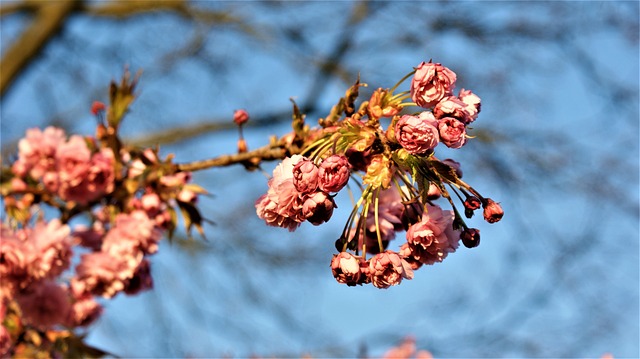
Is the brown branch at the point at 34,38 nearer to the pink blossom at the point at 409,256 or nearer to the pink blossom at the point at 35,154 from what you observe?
the pink blossom at the point at 35,154

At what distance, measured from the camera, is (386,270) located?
1.05 metres

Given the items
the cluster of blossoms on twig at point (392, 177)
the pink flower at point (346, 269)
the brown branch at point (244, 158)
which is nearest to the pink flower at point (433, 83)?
the cluster of blossoms on twig at point (392, 177)

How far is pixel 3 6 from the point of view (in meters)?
6.97

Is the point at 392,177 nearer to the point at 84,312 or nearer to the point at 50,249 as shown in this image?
the point at 50,249

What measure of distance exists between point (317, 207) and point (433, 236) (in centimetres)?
19

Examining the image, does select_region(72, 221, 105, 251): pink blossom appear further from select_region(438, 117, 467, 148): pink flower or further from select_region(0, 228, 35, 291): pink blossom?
select_region(438, 117, 467, 148): pink flower

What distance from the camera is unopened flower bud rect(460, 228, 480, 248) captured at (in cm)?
106

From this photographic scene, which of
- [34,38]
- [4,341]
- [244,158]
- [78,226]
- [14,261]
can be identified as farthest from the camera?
[34,38]

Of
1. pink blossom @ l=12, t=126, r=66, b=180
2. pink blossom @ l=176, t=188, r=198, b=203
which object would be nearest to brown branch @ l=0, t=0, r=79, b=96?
pink blossom @ l=12, t=126, r=66, b=180

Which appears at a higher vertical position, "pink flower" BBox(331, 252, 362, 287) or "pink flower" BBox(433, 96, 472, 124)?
"pink flower" BBox(433, 96, 472, 124)

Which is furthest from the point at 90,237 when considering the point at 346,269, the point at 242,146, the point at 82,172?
the point at 346,269

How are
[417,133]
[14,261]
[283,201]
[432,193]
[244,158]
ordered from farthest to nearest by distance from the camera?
[14,261] < [244,158] < [432,193] < [283,201] < [417,133]

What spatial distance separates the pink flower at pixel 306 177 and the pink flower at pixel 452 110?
7.6 inches

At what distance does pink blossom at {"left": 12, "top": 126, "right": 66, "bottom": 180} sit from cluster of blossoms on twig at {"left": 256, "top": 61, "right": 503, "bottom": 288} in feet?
3.07
